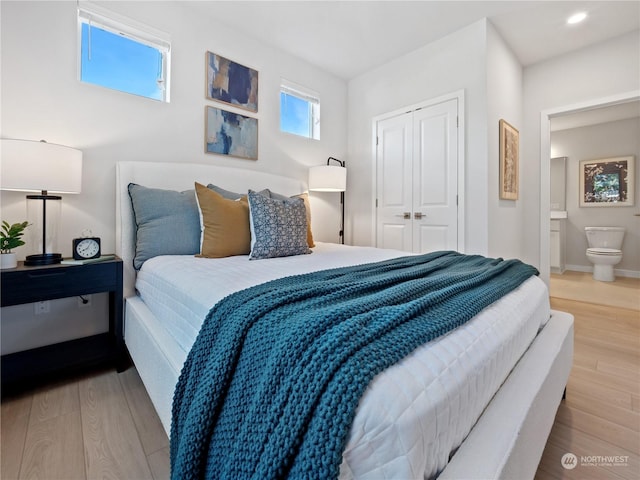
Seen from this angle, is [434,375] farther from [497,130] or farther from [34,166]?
[497,130]

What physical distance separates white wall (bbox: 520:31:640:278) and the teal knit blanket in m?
3.13

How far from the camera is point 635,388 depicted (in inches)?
65.8

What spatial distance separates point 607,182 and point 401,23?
4.51 meters

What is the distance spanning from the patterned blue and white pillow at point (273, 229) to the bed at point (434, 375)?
0.12 m

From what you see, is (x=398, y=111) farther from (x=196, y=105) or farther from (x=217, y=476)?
(x=217, y=476)

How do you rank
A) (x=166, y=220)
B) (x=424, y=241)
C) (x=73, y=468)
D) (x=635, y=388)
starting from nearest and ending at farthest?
(x=73, y=468) → (x=635, y=388) → (x=166, y=220) → (x=424, y=241)

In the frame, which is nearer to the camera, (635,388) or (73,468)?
(73,468)

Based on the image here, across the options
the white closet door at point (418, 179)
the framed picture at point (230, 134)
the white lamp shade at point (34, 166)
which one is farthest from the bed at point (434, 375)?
the white closet door at point (418, 179)

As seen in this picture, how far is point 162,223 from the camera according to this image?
1911 mm

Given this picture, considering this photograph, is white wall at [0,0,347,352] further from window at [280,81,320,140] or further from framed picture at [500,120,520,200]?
framed picture at [500,120,520,200]

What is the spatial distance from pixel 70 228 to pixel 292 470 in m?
2.19

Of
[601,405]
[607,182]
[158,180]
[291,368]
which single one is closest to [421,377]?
[291,368]

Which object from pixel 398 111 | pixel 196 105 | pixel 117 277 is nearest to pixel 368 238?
pixel 398 111

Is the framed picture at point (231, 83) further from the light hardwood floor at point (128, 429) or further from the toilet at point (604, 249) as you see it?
the toilet at point (604, 249)
